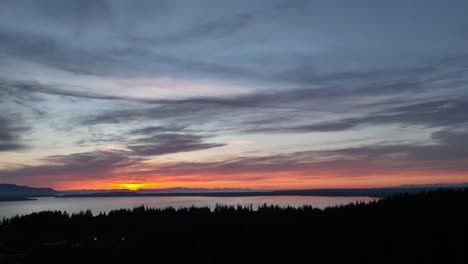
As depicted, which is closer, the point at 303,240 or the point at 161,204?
the point at 303,240

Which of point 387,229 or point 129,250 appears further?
point 129,250

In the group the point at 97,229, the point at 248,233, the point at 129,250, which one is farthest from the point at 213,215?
the point at 129,250

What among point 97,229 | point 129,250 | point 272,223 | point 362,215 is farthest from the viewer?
point 97,229

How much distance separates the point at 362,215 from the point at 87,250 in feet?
37.1

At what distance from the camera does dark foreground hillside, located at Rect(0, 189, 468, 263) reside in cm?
1373

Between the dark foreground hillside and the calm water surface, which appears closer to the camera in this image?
the dark foreground hillside

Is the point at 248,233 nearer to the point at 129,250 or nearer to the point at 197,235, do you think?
the point at 197,235

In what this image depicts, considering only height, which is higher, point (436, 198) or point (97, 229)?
point (436, 198)

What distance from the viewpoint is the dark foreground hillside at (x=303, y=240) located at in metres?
13.7

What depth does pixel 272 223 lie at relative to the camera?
21.0 metres

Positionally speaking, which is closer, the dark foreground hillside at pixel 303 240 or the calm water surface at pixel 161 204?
the dark foreground hillside at pixel 303 240

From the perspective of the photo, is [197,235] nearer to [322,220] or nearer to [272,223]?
[272,223]

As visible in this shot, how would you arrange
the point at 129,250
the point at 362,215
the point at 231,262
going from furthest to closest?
1. the point at 362,215
2. the point at 129,250
3. the point at 231,262

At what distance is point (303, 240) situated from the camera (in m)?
16.2
